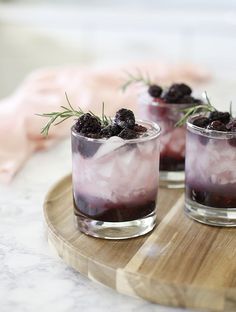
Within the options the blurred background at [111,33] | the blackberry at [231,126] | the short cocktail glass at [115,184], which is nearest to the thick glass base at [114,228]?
the short cocktail glass at [115,184]

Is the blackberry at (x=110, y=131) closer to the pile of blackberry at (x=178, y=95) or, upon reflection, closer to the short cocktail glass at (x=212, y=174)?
the short cocktail glass at (x=212, y=174)

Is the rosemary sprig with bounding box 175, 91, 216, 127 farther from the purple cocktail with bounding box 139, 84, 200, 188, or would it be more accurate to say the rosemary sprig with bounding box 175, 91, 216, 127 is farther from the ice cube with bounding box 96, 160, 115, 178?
the ice cube with bounding box 96, 160, 115, 178

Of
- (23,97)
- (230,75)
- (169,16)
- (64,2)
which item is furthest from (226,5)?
(23,97)

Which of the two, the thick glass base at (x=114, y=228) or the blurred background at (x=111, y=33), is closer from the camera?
the thick glass base at (x=114, y=228)

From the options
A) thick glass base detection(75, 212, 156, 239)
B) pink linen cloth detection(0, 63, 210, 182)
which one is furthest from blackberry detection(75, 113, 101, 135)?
pink linen cloth detection(0, 63, 210, 182)

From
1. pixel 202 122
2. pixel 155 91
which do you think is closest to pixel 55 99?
pixel 155 91

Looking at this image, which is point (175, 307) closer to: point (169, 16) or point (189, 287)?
point (189, 287)

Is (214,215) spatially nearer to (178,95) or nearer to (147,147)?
(147,147)
